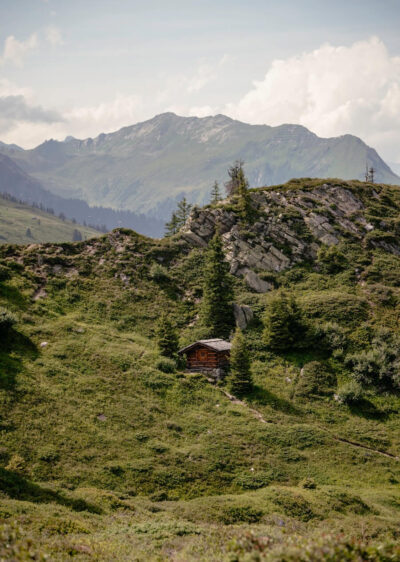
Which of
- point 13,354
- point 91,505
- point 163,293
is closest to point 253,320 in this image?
point 163,293

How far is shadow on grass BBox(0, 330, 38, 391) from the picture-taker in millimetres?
36697

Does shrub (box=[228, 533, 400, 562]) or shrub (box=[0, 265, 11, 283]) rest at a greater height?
shrub (box=[0, 265, 11, 283])

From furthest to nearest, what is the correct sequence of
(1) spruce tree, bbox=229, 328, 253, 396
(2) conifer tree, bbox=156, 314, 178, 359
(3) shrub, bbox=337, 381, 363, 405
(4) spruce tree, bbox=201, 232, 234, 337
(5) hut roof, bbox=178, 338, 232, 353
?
1. (4) spruce tree, bbox=201, 232, 234, 337
2. (2) conifer tree, bbox=156, 314, 178, 359
3. (5) hut roof, bbox=178, 338, 232, 353
4. (1) spruce tree, bbox=229, 328, 253, 396
5. (3) shrub, bbox=337, 381, 363, 405

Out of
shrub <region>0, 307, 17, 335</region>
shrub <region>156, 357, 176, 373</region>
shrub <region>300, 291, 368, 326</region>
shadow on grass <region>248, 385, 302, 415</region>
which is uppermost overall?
shrub <region>300, 291, 368, 326</region>

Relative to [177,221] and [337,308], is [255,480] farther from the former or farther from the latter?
[177,221]

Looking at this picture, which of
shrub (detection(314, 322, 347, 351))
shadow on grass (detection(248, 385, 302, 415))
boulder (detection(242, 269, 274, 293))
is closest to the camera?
shadow on grass (detection(248, 385, 302, 415))

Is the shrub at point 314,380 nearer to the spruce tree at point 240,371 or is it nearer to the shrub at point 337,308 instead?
the spruce tree at point 240,371

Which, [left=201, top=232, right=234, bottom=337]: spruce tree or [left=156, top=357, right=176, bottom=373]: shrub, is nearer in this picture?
[left=156, top=357, right=176, bottom=373]: shrub

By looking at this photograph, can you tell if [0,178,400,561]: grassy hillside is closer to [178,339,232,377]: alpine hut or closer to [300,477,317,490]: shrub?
[300,477,317,490]: shrub

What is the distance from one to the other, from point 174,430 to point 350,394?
20.1 metres

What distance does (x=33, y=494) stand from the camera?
24531mm

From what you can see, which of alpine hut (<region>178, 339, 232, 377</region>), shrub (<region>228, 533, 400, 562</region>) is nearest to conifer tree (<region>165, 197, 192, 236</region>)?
alpine hut (<region>178, 339, 232, 377</region>)

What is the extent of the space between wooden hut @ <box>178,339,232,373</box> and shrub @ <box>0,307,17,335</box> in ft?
67.4

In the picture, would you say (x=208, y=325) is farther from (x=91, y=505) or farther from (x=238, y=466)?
(x=91, y=505)
